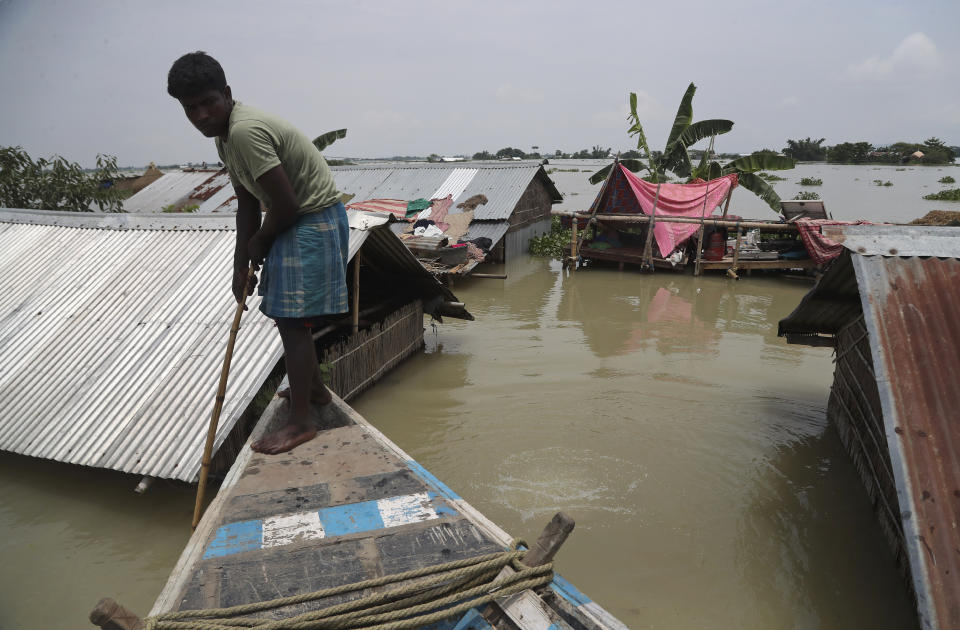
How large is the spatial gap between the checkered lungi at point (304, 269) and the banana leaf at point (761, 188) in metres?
13.3

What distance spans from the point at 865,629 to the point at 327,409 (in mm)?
3366

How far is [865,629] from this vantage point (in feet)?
10.7

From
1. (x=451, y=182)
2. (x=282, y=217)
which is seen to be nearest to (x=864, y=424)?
(x=282, y=217)

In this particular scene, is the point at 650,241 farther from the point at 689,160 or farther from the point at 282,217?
the point at 282,217

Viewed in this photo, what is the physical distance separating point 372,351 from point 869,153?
67958 mm

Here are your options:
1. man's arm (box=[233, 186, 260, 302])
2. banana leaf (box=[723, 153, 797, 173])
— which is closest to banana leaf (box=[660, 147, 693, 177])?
banana leaf (box=[723, 153, 797, 173])

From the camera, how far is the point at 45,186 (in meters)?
11.6

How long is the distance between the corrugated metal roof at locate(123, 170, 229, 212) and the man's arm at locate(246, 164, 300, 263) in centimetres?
1784

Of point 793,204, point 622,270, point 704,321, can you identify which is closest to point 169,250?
point 704,321

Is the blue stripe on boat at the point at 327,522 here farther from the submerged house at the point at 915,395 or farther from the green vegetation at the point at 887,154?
the green vegetation at the point at 887,154

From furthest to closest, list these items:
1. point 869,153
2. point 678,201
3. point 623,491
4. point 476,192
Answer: point 869,153, point 476,192, point 678,201, point 623,491

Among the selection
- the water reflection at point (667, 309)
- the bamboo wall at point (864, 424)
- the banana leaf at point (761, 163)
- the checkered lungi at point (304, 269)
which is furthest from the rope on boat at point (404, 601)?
the banana leaf at point (761, 163)

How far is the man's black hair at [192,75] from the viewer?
249 centimetres

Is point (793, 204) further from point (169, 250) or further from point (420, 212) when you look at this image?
point (169, 250)
